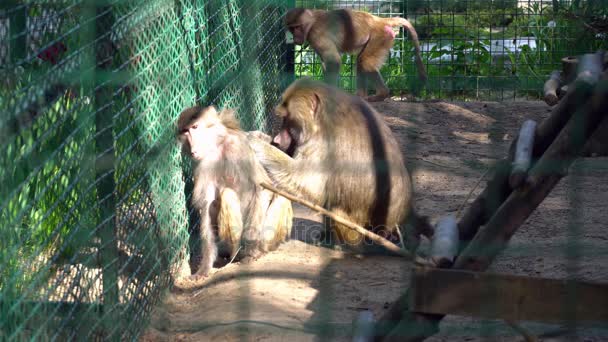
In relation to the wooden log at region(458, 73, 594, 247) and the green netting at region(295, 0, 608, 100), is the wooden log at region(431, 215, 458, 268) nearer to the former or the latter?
the wooden log at region(458, 73, 594, 247)

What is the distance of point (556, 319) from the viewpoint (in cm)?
212

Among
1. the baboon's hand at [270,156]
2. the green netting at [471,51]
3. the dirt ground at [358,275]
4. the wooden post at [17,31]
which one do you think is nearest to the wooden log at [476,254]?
the dirt ground at [358,275]

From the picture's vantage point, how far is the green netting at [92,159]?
6.94 ft

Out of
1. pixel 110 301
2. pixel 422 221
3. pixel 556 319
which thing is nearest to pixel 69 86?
pixel 110 301

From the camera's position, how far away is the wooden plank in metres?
2.09

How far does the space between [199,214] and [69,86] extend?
1.95 metres

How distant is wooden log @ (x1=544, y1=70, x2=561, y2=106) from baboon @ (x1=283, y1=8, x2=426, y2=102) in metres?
4.28

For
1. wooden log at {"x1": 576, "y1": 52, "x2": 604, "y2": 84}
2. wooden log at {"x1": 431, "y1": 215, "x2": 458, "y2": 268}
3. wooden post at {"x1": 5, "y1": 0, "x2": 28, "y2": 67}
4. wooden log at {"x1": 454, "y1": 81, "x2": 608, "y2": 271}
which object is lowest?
wooden log at {"x1": 431, "y1": 215, "x2": 458, "y2": 268}

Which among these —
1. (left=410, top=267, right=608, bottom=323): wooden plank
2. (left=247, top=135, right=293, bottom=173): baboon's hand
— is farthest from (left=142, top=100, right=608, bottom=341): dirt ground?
(left=247, top=135, right=293, bottom=173): baboon's hand

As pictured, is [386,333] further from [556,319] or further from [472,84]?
[472,84]

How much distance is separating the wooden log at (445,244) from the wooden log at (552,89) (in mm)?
812

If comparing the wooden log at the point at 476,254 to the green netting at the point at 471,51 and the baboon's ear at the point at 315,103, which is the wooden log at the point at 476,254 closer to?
the baboon's ear at the point at 315,103

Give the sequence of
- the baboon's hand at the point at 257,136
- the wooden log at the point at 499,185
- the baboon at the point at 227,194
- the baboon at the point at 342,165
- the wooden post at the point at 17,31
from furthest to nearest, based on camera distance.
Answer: the baboon's hand at the point at 257,136
the baboon at the point at 342,165
the baboon at the point at 227,194
the wooden log at the point at 499,185
the wooden post at the point at 17,31

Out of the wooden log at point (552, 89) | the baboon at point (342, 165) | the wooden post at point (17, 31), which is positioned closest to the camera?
the wooden post at point (17, 31)
